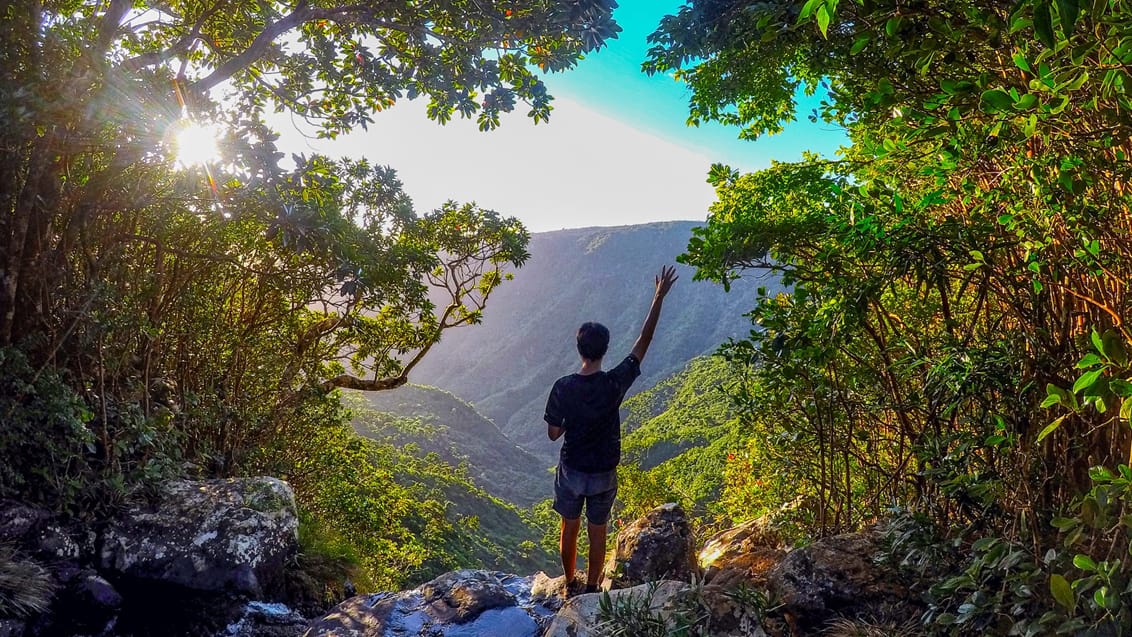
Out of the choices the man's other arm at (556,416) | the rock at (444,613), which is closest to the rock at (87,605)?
the rock at (444,613)

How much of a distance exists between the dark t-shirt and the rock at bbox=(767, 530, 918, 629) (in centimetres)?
119

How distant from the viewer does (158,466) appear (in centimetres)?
446

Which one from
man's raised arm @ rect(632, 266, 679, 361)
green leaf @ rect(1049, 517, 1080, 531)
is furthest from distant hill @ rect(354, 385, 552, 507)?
green leaf @ rect(1049, 517, 1080, 531)

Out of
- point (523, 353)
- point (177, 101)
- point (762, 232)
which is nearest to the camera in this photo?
point (762, 232)

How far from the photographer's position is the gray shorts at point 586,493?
383 cm

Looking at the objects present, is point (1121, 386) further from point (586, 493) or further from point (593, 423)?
point (586, 493)

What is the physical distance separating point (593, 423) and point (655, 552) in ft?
4.68

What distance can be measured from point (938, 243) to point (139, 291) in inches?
228

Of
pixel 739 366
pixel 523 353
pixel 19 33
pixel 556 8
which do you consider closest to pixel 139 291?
pixel 19 33

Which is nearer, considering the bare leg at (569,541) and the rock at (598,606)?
the rock at (598,606)

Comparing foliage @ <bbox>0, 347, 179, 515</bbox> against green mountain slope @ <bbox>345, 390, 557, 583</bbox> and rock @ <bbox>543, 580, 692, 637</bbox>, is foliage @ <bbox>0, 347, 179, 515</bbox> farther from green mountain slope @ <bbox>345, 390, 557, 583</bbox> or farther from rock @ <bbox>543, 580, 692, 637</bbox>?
green mountain slope @ <bbox>345, 390, 557, 583</bbox>

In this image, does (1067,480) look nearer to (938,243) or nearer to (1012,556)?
(1012,556)

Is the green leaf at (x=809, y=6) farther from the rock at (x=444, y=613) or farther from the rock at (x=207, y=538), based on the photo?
the rock at (x=207, y=538)

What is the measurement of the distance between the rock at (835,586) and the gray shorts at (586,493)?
1.17m
